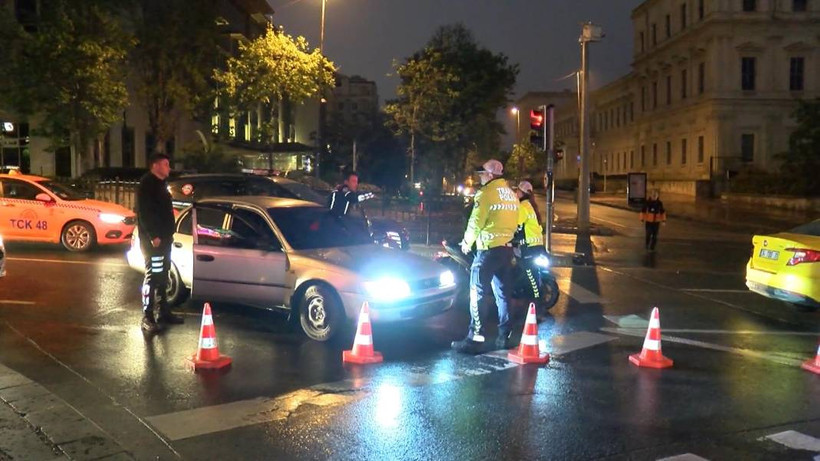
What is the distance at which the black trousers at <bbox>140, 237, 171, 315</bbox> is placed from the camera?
8.32 m

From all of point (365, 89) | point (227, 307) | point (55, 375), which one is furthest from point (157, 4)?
point (365, 89)

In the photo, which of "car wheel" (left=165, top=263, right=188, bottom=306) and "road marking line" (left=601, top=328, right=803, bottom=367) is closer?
"road marking line" (left=601, top=328, right=803, bottom=367)

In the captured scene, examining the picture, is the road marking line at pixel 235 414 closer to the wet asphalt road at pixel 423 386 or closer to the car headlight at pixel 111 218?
the wet asphalt road at pixel 423 386

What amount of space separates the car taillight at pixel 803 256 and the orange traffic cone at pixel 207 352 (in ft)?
23.1

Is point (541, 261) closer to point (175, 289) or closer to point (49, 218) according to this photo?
point (175, 289)

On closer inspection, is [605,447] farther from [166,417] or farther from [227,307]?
[227,307]

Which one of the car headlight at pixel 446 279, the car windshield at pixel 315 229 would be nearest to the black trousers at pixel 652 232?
the car windshield at pixel 315 229

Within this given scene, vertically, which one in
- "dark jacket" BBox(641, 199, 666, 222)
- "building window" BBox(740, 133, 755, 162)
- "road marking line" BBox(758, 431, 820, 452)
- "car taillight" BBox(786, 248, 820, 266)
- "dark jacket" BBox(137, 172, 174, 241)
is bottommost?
"road marking line" BBox(758, 431, 820, 452)

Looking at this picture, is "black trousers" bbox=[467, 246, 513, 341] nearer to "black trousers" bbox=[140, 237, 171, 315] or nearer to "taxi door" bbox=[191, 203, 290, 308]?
"taxi door" bbox=[191, 203, 290, 308]

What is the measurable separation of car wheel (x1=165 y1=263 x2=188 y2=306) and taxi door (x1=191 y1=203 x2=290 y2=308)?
379mm

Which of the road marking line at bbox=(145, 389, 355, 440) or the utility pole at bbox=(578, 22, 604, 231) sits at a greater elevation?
the utility pole at bbox=(578, 22, 604, 231)

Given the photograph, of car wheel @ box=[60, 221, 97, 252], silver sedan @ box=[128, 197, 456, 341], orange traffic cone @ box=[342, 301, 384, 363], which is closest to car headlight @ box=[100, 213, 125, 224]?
car wheel @ box=[60, 221, 97, 252]

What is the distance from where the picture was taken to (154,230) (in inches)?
325

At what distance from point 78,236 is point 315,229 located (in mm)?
8166
